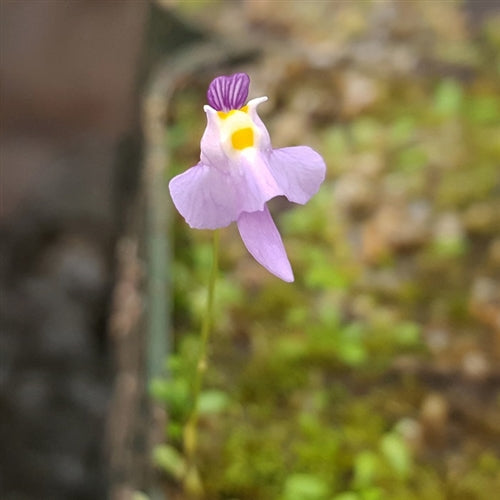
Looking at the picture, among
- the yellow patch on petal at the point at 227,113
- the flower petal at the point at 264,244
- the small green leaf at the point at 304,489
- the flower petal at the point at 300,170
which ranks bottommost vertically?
the small green leaf at the point at 304,489

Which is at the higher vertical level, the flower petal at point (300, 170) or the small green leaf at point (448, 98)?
the small green leaf at point (448, 98)

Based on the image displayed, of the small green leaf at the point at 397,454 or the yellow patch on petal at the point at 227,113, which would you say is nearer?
the yellow patch on petal at the point at 227,113

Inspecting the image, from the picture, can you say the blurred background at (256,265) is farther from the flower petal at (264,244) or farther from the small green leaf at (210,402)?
the flower petal at (264,244)

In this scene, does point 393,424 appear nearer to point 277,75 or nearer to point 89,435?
point 89,435

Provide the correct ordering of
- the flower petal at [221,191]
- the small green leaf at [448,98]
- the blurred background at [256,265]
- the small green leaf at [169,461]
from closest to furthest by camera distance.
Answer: the flower petal at [221,191] → the small green leaf at [169,461] → the blurred background at [256,265] → the small green leaf at [448,98]

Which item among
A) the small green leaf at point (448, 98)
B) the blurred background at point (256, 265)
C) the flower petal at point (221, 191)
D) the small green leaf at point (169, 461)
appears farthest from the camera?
the small green leaf at point (448, 98)

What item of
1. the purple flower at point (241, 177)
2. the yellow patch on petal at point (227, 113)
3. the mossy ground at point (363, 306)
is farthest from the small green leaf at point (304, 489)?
the yellow patch on petal at point (227, 113)

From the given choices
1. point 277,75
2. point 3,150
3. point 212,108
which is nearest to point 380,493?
point 212,108

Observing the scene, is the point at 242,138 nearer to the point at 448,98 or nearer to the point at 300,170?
the point at 300,170
